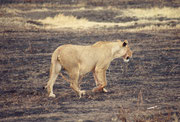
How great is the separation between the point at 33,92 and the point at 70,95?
2.78ft

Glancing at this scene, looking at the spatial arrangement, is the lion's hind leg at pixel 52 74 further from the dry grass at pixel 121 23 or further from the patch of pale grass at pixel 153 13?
Answer: the patch of pale grass at pixel 153 13

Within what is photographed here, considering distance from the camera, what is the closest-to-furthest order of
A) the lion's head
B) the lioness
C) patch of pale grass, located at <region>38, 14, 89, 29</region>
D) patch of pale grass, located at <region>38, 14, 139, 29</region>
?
the lioness → the lion's head → patch of pale grass, located at <region>38, 14, 139, 29</region> → patch of pale grass, located at <region>38, 14, 89, 29</region>

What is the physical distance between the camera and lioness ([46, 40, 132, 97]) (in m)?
7.44

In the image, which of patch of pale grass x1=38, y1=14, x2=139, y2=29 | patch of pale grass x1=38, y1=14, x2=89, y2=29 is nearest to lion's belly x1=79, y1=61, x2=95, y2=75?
patch of pale grass x1=38, y1=14, x2=139, y2=29

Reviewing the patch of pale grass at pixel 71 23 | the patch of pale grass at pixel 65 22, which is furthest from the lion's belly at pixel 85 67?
the patch of pale grass at pixel 65 22

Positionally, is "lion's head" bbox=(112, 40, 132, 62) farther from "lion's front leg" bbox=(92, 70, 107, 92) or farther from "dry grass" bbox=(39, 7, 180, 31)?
"dry grass" bbox=(39, 7, 180, 31)

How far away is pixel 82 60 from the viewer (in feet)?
25.3

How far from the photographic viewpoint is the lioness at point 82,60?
24.4 ft

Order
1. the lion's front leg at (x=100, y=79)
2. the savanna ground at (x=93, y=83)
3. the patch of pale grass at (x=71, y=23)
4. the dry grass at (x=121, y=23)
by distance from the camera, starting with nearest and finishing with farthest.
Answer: the savanna ground at (x=93, y=83) < the lion's front leg at (x=100, y=79) < the dry grass at (x=121, y=23) < the patch of pale grass at (x=71, y=23)

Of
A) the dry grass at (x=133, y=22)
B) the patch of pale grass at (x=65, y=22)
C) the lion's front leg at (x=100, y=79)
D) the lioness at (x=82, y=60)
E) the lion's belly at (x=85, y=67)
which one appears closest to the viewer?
the lioness at (x=82, y=60)

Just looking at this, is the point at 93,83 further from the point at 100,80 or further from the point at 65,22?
the point at 65,22

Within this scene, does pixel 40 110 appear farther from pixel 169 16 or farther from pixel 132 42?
pixel 169 16

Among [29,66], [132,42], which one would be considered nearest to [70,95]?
[29,66]

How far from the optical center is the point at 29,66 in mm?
11492
